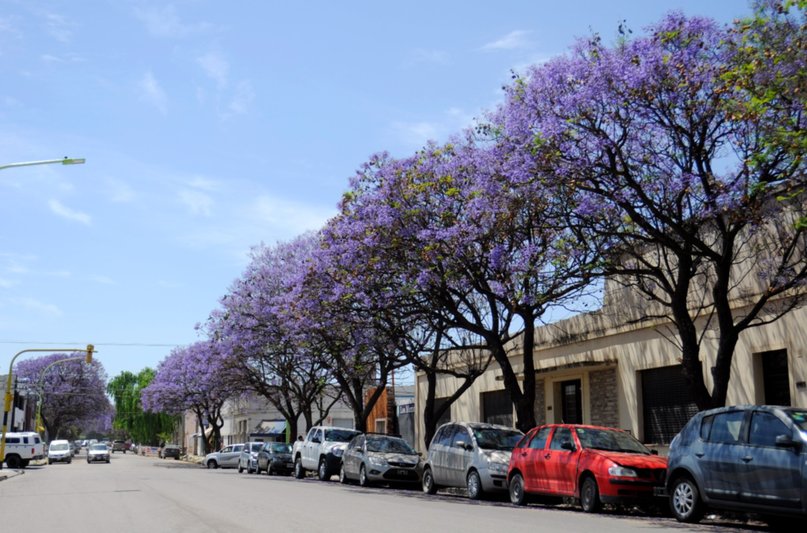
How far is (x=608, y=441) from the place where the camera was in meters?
16.0

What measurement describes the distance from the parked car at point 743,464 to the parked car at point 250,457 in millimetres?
28063

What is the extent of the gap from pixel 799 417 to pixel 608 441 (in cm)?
493

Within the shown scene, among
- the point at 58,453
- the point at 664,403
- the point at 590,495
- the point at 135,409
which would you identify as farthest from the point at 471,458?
the point at 135,409

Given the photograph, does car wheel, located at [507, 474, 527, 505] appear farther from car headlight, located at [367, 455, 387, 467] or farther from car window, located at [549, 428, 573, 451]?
car headlight, located at [367, 455, 387, 467]

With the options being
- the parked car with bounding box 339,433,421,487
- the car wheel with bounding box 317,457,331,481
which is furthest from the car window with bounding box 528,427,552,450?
the car wheel with bounding box 317,457,331,481

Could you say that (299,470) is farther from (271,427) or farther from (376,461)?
(271,427)

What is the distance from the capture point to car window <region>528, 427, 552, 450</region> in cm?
1689

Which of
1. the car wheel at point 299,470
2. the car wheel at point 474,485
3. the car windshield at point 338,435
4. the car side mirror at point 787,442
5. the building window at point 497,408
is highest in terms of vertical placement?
the building window at point 497,408

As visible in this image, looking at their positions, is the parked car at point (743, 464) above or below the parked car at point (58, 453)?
above

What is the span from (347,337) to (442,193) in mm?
8013

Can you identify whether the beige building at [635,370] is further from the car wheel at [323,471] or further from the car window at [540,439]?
the car wheel at [323,471]

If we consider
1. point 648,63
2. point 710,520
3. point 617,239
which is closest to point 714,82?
point 648,63

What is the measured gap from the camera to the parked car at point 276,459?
1419 inches

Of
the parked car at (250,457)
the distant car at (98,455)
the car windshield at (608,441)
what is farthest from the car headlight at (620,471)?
the distant car at (98,455)
